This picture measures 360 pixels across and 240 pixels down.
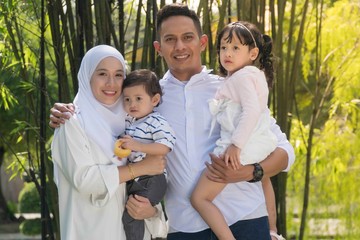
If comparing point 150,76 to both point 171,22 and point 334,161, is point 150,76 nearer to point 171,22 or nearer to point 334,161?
point 171,22

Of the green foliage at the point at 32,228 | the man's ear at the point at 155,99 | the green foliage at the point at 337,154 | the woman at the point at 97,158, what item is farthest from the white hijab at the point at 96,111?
the green foliage at the point at 32,228

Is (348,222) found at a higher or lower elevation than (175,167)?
lower

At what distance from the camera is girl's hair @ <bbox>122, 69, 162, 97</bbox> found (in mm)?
2516

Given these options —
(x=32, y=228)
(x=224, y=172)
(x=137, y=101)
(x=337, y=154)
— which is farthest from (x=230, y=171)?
(x=32, y=228)

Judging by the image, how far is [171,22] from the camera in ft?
8.96

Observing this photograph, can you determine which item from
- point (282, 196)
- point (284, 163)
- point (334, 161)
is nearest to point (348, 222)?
point (334, 161)

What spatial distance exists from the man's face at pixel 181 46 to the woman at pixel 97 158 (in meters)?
0.22

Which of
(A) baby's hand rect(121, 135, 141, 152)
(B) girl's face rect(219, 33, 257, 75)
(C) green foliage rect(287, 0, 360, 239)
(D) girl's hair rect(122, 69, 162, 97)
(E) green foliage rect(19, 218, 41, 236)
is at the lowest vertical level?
(E) green foliage rect(19, 218, 41, 236)

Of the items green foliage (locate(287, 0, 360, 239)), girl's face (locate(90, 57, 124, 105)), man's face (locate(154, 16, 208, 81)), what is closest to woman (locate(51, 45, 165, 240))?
girl's face (locate(90, 57, 124, 105))

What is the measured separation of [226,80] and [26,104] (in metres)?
1.62

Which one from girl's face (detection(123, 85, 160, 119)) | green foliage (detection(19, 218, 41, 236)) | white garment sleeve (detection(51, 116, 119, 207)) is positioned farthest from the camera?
green foliage (detection(19, 218, 41, 236))

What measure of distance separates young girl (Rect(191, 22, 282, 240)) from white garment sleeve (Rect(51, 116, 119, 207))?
0.29 meters

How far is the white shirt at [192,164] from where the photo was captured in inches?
103

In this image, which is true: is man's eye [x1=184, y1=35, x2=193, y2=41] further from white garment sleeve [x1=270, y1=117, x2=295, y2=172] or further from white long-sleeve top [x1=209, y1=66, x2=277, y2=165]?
white garment sleeve [x1=270, y1=117, x2=295, y2=172]
